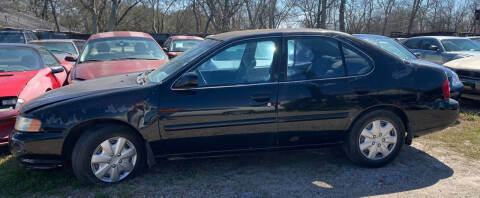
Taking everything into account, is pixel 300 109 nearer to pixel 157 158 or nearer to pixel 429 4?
pixel 157 158

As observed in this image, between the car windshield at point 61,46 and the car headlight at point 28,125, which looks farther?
the car windshield at point 61,46

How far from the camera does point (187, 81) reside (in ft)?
10.8

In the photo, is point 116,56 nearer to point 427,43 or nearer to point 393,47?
point 393,47

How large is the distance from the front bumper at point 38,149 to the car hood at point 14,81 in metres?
1.33

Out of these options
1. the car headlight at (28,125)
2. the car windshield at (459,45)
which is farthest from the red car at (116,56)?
the car windshield at (459,45)

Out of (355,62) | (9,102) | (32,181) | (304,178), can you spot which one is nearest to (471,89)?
(355,62)

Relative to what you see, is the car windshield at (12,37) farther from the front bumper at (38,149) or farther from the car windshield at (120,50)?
the front bumper at (38,149)

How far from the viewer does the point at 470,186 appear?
3.47m

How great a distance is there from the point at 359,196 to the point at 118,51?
16.9ft

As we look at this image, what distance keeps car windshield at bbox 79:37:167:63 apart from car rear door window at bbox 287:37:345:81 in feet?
12.0

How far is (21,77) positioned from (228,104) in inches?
131

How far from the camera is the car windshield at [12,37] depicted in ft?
41.9

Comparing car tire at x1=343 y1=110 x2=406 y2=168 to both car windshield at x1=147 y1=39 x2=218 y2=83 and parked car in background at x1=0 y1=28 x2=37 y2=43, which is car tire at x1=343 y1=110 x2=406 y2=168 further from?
parked car in background at x1=0 y1=28 x2=37 y2=43

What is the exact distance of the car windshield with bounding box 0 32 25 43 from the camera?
1277 cm
